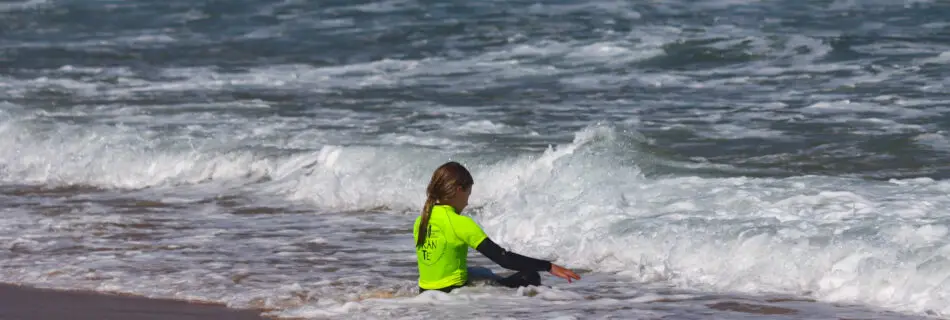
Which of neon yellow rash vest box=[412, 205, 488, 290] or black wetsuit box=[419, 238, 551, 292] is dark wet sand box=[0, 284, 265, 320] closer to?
neon yellow rash vest box=[412, 205, 488, 290]

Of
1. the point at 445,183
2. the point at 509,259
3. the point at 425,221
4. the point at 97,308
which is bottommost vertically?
the point at 97,308

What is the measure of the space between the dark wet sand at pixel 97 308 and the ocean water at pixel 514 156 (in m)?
0.21

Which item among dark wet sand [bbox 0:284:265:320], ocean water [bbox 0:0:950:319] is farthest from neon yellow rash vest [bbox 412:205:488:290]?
dark wet sand [bbox 0:284:265:320]

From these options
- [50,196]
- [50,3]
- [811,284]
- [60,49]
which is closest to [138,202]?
[50,196]

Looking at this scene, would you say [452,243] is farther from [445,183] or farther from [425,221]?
[445,183]

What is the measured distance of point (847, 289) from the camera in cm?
752

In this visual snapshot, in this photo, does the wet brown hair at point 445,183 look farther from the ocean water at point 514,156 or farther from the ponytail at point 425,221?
the ocean water at point 514,156

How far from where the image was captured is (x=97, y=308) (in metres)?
7.49

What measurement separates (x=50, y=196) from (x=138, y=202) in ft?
3.06

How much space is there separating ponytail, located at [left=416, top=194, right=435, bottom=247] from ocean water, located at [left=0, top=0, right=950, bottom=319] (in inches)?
13.4

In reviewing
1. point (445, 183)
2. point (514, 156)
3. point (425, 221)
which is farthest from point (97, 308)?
point (514, 156)

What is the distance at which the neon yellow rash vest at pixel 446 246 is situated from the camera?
7.03 metres

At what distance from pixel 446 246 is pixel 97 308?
186 cm

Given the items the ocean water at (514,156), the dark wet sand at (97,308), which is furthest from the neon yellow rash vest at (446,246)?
the dark wet sand at (97,308)
